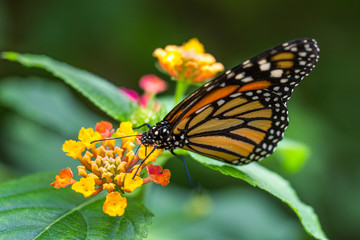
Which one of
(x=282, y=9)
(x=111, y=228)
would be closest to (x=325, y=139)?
(x=282, y=9)

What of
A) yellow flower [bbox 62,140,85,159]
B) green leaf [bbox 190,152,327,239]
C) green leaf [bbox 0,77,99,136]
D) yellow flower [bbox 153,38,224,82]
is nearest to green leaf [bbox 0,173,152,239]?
yellow flower [bbox 62,140,85,159]

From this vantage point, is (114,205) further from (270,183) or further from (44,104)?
(44,104)

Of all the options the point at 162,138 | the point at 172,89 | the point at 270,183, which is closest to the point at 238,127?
the point at 270,183

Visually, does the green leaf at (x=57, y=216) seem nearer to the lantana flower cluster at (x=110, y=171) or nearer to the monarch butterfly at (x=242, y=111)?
the lantana flower cluster at (x=110, y=171)

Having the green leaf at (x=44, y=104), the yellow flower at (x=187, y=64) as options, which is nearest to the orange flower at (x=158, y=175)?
the yellow flower at (x=187, y=64)

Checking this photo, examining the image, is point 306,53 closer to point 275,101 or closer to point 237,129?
point 275,101

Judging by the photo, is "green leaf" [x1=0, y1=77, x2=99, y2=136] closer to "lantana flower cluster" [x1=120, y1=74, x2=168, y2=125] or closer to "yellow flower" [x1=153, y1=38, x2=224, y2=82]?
"lantana flower cluster" [x1=120, y1=74, x2=168, y2=125]

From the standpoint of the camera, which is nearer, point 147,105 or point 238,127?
point 238,127
